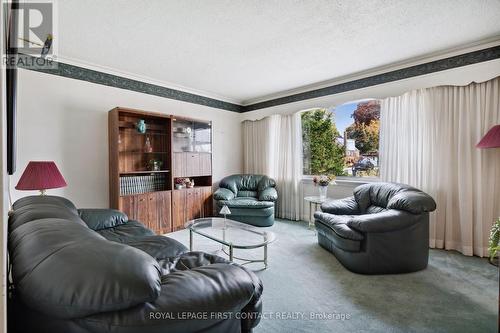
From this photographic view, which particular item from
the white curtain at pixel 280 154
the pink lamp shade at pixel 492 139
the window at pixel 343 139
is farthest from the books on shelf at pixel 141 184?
the pink lamp shade at pixel 492 139

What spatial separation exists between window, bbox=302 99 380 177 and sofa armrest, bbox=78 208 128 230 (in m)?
3.42

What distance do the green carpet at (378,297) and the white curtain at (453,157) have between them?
0.38 meters

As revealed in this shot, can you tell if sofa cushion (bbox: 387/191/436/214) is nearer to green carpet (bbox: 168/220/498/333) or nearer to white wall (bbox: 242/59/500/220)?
green carpet (bbox: 168/220/498/333)

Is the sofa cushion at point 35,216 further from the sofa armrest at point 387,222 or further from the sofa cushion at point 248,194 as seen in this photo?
the sofa cushion at point 248,194

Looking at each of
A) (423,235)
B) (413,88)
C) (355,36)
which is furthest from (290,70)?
(423,235)

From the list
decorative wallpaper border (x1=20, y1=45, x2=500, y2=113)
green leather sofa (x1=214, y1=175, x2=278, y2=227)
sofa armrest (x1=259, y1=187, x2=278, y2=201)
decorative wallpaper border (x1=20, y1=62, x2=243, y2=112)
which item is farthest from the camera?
sofa armrest (x1=259, y1=187, x2=278, y2=201)

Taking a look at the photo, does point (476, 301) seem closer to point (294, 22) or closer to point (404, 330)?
point (404, 330)

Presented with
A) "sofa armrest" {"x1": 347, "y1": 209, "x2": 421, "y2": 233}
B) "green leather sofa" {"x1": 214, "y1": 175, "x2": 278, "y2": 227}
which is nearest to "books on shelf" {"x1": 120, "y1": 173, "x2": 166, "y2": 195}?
"green leather sofa" {"x1": 214, "y1": 175, "x2": 278, "y2": 227}

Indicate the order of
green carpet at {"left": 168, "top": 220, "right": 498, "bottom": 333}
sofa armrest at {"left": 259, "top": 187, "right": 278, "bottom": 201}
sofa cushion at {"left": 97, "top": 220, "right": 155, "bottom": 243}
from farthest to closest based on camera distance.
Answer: sofa armrest at {"left": 259, "top": 187, "right": 278, "bottom": 201} → sofa cushion at {"left": 97, "top": 220, "right": 155, "bottom": 243} → green carpet at {"left": 168, "top": 220, "right": 498, "bottom": 333}

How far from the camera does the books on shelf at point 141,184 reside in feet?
11.8

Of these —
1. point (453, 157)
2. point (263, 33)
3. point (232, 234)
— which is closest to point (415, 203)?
point (453, 157)

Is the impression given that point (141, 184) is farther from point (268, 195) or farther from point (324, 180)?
point (324, 180)

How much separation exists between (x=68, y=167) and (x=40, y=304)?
3.10 meters

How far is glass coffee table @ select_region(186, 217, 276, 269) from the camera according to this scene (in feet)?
8.07
